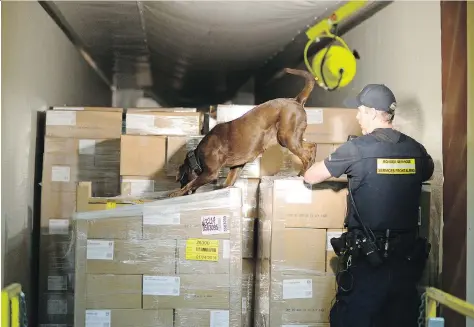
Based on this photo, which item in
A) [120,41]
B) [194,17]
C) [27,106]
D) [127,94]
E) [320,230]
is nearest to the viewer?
[320,230]

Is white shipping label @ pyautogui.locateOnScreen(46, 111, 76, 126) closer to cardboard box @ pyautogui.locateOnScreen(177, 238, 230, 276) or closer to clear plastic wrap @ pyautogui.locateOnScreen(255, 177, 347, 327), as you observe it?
cardboard box @ pyautogui.locateOnScreen(177, 238, 230, 276)

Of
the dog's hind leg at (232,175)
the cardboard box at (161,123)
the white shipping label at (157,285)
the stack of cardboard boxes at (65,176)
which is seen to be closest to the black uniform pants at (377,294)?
the white shipping label at (157,285)

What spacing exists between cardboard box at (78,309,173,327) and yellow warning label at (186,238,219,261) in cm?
27

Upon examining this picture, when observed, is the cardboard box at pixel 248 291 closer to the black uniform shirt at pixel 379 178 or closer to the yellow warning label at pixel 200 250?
the yellow warning label at pixel 200 250

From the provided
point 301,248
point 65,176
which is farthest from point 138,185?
point 301,248

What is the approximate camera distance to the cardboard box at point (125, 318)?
Result: 217 cm

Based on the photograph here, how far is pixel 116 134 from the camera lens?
3.25 metres

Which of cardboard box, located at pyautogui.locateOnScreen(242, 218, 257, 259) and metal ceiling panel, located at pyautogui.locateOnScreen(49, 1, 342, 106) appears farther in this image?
metal ceiling panel, located at pyautogui.locateOnScreen(49, 1, 342, 106)

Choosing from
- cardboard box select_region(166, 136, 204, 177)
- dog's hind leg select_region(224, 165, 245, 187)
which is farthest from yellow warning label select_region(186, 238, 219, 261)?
cardboard box select_region(166, 136, 204, 177)

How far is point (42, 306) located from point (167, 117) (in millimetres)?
1426

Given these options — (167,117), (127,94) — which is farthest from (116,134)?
(127,94)

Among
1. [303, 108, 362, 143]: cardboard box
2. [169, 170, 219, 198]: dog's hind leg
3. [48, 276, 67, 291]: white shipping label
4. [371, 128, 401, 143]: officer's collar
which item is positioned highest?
[303, 108, 362, 143]: cardboard box

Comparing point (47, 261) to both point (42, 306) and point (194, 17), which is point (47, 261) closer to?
point (42, 306)

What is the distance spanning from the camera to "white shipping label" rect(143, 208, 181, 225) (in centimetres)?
219
